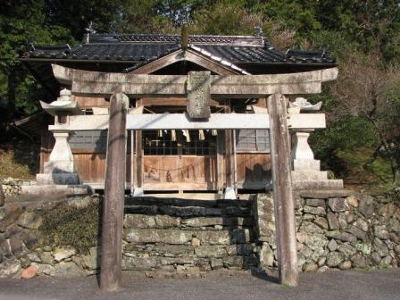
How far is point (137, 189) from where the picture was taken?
1186 cm

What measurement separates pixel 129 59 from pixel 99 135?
2.51 meters

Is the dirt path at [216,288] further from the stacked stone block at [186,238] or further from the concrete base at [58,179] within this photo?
the concrete base at [58,179]

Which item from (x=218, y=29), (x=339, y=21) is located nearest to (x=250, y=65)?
(x=218, y=29)

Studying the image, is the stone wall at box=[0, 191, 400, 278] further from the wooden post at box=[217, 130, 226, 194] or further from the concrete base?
the wooden post at box=[217, 130, 226, 194]

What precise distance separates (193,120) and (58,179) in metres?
3.28

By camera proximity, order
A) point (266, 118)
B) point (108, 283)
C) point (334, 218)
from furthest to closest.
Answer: point (334, 218) < point (266, 118) < point (108, 283)

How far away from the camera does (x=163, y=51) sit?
45.9 ft

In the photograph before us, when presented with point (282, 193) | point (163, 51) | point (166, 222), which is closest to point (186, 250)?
point (166, 222)

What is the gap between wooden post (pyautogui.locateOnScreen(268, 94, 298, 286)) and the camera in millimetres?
6102

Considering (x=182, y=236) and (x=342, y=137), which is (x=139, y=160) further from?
(x=342, y=137)

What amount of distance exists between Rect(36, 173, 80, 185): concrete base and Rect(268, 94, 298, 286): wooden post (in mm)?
4008

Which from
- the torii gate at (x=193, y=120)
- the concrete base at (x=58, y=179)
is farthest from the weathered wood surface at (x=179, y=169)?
the torii gate at (x=193, y=120)

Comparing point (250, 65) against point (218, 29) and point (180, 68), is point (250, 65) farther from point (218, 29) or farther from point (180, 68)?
point (218, 29)

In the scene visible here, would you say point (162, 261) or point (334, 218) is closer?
point (162, 261)
